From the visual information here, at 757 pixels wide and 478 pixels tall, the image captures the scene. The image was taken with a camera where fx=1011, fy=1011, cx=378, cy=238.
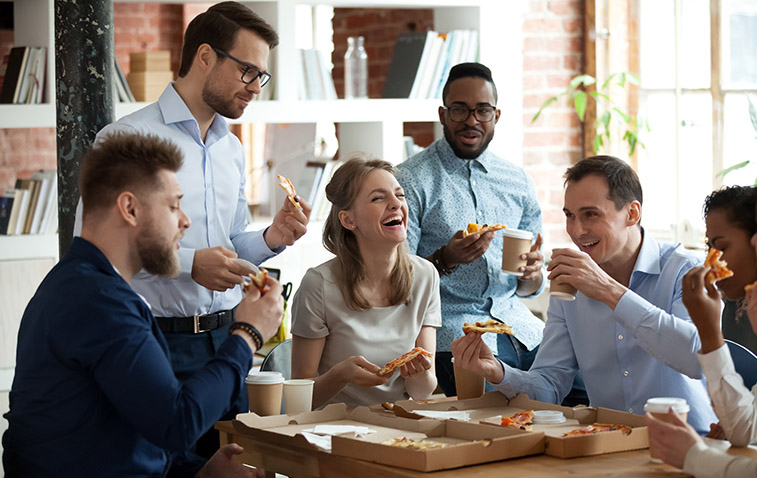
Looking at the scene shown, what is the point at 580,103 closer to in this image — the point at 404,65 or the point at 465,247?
the point at 404,65

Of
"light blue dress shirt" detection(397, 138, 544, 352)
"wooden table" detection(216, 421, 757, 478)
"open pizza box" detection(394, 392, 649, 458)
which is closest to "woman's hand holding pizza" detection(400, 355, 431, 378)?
"open pizza box" detection(394, 392, 649, 458)

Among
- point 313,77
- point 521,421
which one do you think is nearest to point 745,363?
point 521,421

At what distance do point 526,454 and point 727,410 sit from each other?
47 cm

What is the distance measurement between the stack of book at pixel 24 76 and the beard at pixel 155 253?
246 cm

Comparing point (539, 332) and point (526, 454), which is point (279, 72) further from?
point (526, 454)

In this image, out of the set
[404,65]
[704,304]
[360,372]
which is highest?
[404,65]

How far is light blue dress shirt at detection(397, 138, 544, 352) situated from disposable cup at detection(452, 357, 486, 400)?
2.34 ft

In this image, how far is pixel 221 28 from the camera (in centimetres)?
304

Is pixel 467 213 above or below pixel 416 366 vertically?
above

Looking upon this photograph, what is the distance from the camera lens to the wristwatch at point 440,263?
3.49 m

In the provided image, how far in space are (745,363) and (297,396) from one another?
114cm

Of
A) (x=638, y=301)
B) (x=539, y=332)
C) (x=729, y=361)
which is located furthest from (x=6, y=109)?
(x=729, y=361)

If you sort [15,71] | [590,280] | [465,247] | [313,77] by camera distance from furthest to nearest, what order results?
[313,77], [15,71], [465,247], [590,280]

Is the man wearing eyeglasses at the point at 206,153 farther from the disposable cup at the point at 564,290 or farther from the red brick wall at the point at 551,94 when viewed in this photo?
the red brick wall at the point at 551,94
